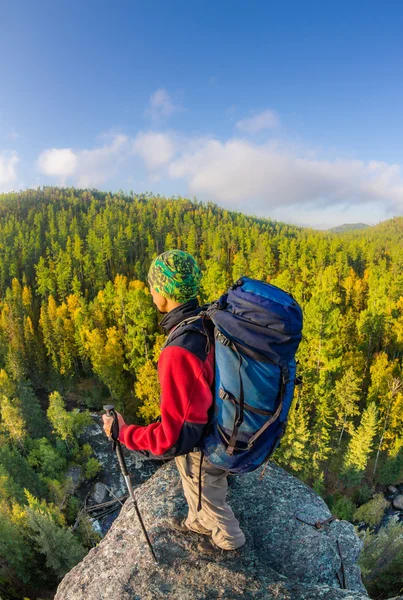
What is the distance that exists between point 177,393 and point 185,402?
119 mm

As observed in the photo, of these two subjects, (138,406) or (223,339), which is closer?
(223,339)

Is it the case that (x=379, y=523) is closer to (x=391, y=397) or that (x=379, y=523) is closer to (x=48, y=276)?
(x=391, y=397)

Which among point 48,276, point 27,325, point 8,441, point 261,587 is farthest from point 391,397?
point 48,276

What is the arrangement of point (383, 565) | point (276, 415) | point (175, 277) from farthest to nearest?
point (383, 565) < point (175, 277) < point (276, 415)

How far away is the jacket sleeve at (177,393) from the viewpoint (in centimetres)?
312

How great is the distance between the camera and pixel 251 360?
2.99m

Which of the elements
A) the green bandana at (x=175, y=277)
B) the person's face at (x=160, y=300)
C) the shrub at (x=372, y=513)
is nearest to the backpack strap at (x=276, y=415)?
the green bandana at (x=175, y=277)

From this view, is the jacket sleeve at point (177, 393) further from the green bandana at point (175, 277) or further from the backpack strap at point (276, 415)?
the green bandana at point (175, 277)

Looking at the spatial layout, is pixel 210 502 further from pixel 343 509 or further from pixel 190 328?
pixel 343 509

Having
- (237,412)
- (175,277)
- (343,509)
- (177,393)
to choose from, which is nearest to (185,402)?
(177,393)

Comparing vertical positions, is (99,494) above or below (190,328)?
below

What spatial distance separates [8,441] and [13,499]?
287 inches

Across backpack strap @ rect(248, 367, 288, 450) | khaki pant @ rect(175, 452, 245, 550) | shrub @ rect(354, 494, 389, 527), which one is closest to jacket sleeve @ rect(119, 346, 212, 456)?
backpack strap @ rect(248, 367, 288, 450)

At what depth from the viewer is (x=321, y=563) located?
16.3 ft
